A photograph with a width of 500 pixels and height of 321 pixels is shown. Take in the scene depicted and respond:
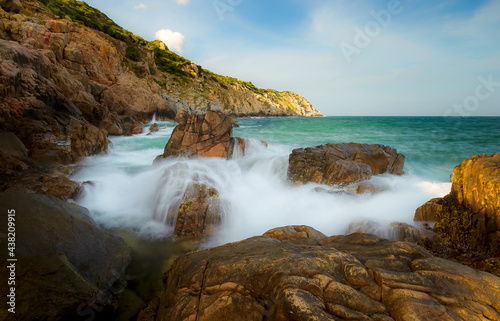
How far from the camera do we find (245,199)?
8180mm

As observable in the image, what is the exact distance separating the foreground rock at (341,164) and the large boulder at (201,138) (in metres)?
3.91

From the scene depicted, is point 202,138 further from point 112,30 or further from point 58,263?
point 112,30

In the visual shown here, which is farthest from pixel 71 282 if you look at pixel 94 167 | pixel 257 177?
pixel 94 167

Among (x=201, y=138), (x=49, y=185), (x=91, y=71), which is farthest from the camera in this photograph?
(x=91, y=71)

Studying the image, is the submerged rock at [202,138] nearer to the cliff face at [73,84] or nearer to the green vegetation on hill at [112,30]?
the cliff face at [73,84]

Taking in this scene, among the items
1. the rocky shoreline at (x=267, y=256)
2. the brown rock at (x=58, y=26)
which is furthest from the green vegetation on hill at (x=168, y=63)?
the rocky shoreline at (x=267, y=256)

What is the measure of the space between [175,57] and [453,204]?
69.4 metres

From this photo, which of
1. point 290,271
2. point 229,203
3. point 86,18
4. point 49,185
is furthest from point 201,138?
point 86,18

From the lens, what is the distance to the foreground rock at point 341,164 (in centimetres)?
903

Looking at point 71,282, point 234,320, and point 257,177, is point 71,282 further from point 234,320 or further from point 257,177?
point 257,177

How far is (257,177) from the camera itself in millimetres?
10609

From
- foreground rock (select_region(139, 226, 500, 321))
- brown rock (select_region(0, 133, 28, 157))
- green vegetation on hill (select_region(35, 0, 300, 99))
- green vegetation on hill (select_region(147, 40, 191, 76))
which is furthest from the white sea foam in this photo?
green vegetation on hill (select_region(147, 40, 191, 76))

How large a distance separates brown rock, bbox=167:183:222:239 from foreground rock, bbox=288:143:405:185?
4272 millimetres

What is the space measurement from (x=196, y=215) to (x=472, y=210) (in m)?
6.98
